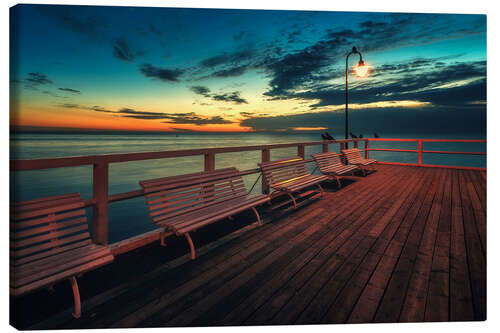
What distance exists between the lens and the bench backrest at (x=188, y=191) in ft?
8.25

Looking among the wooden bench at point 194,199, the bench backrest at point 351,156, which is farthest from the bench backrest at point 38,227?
the bench backrest at point 351,156

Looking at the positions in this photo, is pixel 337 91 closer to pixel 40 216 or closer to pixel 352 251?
pixel 352 251

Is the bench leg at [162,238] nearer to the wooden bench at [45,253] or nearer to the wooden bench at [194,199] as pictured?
the wooden bench at [194,199]

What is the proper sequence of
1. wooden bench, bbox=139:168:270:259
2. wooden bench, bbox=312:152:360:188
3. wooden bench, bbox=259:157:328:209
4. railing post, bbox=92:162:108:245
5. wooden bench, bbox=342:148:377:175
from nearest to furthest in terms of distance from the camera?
railing post, bbox=92:162:108:245
wooden bench, bbox=139:168:270:259
wooden bench, bbox=259:157:328:209
wooden bench, bbox=312:152:360:188
wooden bench, bbox=342:148:377:175

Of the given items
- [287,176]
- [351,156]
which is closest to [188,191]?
[287,176]

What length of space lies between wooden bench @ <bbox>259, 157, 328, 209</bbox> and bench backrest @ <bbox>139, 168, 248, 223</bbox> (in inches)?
26.9

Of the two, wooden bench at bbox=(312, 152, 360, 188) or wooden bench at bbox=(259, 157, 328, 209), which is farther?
wooden bench at bbox=(312, 152, 360, 188)

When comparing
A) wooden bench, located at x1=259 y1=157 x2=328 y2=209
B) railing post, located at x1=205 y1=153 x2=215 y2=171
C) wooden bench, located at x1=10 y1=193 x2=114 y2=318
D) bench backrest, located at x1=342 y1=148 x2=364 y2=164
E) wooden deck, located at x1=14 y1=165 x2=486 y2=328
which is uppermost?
bench backrest, located at x1=342 y1=148 x2=364 y2=164

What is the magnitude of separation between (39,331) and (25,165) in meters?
1.19

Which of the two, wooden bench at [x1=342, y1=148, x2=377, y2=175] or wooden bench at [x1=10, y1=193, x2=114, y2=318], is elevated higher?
wooden bench at [x1=342, y1=148, x2=377, y2=175]

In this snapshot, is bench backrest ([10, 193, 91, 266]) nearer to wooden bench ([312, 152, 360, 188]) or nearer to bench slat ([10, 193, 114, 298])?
bench slat ([10, 193, 114, 298])

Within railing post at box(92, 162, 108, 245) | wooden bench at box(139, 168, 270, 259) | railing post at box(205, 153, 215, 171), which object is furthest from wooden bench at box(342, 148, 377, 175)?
railing post at box(92, 162, 108, 245)

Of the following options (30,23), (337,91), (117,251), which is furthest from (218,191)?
(337,91)

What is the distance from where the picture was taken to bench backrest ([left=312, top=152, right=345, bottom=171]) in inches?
222
